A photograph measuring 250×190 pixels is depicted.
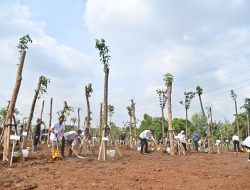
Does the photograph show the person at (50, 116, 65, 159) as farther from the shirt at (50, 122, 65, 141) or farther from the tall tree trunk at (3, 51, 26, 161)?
the tall tree trunk at (3, 51, 26, 161)

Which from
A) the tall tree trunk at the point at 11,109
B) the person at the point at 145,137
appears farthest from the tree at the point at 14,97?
the person at the point at 145,137

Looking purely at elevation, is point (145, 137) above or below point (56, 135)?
above

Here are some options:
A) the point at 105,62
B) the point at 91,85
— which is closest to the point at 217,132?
the point at 91,85

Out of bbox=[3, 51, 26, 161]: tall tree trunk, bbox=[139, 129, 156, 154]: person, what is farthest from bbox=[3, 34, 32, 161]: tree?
bbox=[139, 129, 156, 154]: person

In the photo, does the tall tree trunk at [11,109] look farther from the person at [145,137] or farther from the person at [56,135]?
the person at [145,137]

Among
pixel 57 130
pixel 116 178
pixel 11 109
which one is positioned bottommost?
pixel 116 178

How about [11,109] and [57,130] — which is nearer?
[11,109]

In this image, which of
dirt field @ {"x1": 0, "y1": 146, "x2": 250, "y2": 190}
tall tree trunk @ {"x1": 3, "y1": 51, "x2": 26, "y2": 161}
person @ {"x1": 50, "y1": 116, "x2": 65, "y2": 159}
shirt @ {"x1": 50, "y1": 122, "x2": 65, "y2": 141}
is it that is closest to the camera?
dirt field @ {"x1": 0, "y1": 146, "x2": 250, "y2": 190}

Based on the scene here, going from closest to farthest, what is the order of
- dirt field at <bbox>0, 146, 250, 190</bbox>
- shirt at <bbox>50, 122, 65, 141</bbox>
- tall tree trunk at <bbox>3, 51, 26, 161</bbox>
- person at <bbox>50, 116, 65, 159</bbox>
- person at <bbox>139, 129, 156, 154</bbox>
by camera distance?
dirt field at <bbox>0, 146, 250, 190</bbox>, tall tree trunk at <bbox>3, 51, 26, 161</bbox>, person at <bbox>50, 116, 65, 159</bbox>, shirt at <bbox>50, 122, 65, 141</bbox>, person at <bbox>139, 129, 156, 154</bbox>

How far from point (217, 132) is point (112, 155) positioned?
46.1 meters

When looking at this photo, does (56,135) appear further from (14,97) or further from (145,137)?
(145,137)

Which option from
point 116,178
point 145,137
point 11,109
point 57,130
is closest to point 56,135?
point 57,130

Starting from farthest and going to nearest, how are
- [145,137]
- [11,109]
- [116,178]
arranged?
[145,137]
[11,109]
[116,178]

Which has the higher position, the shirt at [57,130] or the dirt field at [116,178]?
the shirt at [57,130]
